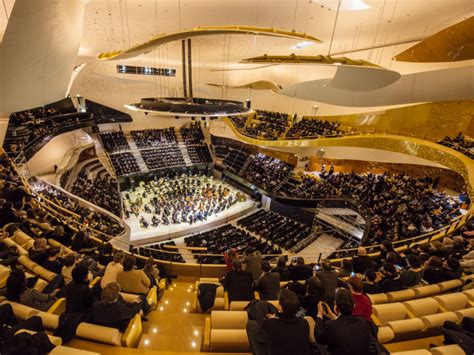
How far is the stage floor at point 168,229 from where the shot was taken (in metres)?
13.4

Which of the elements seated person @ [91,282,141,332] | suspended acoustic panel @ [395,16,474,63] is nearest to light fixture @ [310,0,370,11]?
suspended acoustic panel @ [395,16,474,63]

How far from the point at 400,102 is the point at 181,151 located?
1711 cm

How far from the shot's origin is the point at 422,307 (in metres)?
3.05

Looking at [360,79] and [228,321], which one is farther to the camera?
[360,79]

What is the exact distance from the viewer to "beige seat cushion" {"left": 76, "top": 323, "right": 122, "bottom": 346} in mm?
2486

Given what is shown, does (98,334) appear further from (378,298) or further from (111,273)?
(378,298)

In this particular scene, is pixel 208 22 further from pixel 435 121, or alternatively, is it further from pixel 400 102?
pixel 435 121

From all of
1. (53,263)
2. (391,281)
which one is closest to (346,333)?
(391,281)

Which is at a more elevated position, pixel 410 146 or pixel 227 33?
pixel 227 33

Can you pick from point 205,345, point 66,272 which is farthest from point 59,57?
point 205,345

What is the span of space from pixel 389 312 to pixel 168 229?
41.5ft

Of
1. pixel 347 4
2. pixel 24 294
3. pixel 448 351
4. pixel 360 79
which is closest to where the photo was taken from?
pixel 448 351

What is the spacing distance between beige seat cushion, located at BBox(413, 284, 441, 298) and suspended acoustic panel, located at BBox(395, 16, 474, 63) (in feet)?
34.6

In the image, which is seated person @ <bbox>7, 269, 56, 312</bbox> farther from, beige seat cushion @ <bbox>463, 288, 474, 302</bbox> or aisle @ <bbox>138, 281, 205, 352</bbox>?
beige seat cushion @ <bbox>463, 288, 474, 302</bbox>
